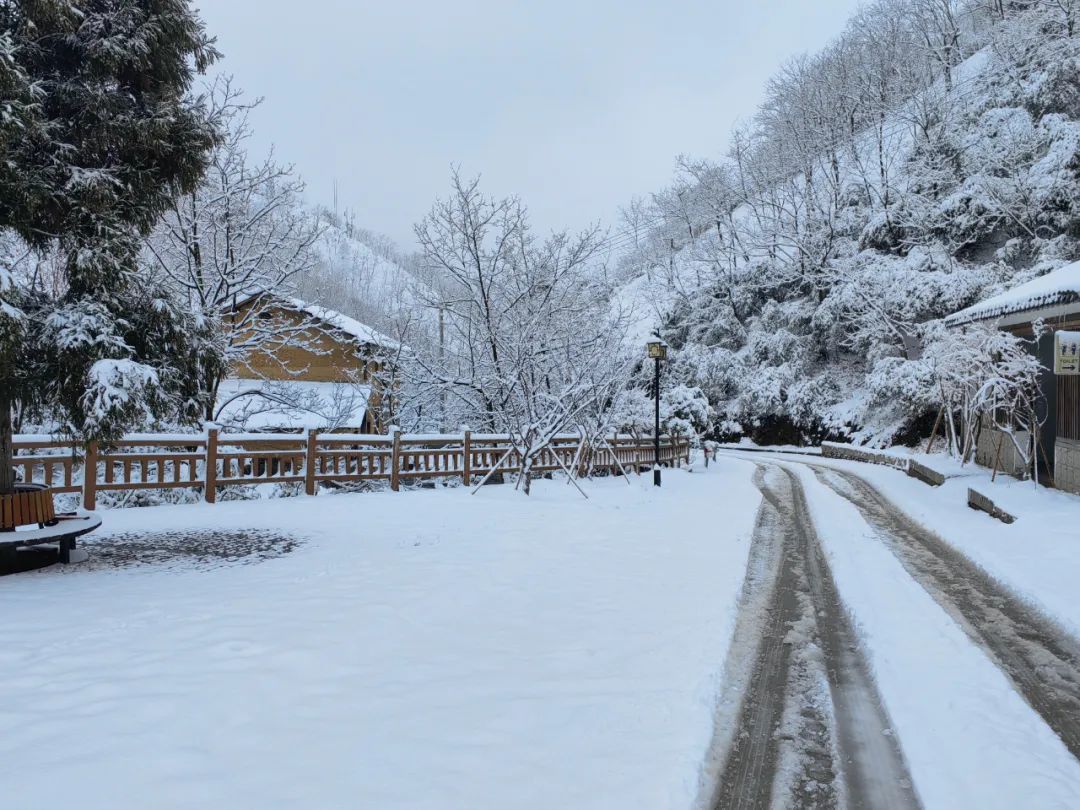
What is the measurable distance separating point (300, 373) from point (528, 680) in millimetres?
18578

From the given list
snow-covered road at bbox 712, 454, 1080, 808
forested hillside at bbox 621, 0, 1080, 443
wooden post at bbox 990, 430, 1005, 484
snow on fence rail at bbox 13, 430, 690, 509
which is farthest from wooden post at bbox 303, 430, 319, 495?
forested hillside at bbox 621, 0, 1080, 443

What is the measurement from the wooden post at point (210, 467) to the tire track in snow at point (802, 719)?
28.7 feet

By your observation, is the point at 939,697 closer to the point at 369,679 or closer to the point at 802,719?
the point at 802,719

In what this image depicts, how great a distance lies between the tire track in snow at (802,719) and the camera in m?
2.93

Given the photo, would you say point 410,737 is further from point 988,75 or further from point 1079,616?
point 988,75

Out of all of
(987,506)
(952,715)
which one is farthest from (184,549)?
(987,506)

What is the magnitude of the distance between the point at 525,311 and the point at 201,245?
305 inches

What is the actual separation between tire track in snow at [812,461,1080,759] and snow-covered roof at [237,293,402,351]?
12677 mm

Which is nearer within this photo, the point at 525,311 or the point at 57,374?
the point at 57,374

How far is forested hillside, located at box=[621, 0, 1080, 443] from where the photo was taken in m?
25.6

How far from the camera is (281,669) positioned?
4.00 metres

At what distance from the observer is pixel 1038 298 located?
36.1 feet

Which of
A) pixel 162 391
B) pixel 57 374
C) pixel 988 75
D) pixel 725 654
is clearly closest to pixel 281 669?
pixel 725 654

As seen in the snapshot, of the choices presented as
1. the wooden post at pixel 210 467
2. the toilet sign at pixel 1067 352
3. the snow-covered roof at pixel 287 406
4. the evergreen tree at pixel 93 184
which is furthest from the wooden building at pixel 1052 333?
the wooden post at pixel 210 467
